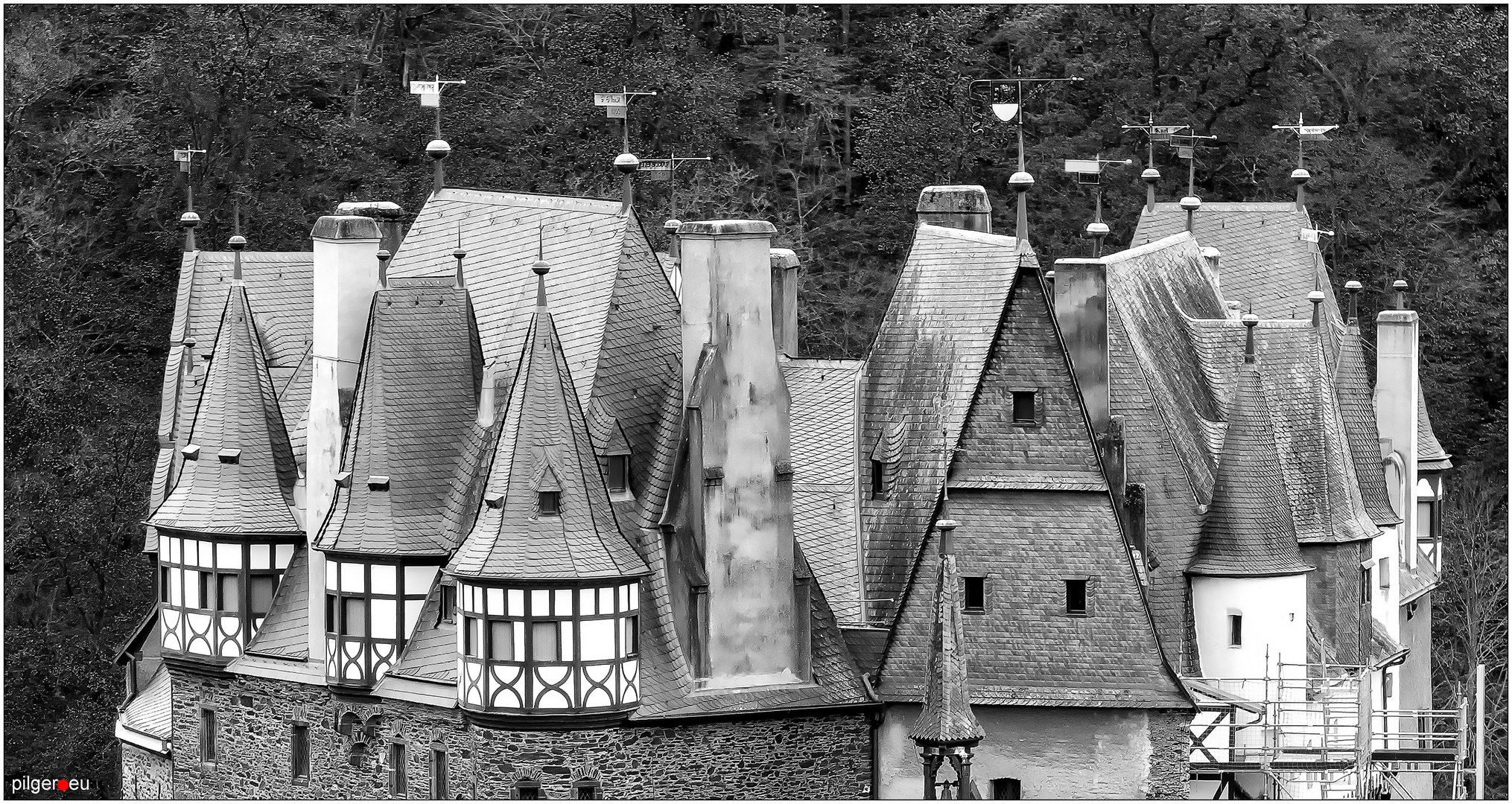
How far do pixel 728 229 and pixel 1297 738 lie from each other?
46.4ft

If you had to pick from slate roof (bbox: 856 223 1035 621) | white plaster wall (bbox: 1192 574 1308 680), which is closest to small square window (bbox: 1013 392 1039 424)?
slate roof (bbox: 856 223 1035 621)

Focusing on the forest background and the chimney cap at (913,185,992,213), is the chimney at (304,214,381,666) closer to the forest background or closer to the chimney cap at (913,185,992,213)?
the chimney cap at (913,185,992,213)

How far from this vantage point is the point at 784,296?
63.0 metres

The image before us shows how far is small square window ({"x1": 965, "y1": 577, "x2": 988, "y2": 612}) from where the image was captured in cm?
5650

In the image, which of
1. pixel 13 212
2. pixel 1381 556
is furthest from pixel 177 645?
pixel 13 212

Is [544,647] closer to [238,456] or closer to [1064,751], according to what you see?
[1064,751]

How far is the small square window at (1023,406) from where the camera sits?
56.8m

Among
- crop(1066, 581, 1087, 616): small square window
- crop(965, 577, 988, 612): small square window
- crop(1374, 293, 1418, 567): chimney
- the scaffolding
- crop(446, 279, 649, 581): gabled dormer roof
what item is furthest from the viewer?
crop(1374, 293, 1418, 567): chimney

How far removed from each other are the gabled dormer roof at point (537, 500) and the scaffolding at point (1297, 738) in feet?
36.9

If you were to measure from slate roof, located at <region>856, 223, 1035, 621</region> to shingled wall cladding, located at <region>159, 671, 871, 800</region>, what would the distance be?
9.42ft

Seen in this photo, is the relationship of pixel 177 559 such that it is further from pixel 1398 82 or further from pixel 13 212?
pixel 1398 82

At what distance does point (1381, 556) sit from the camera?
6900cm

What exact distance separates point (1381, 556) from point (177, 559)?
24.2 meters

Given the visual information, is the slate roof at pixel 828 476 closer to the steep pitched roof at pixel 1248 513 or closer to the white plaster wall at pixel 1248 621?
the steep pitched roof at pixel 1248 513
